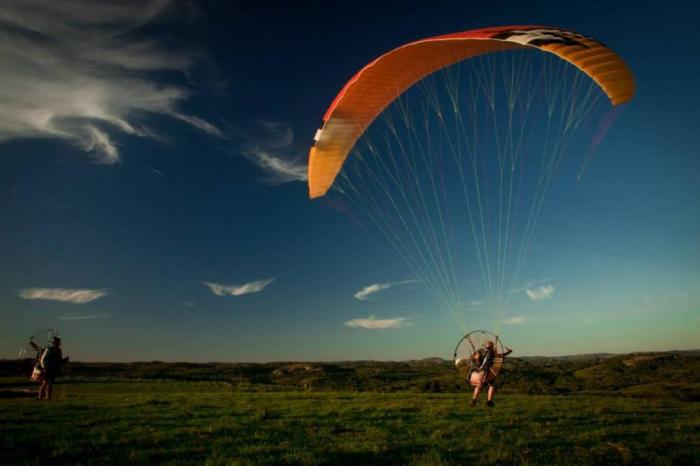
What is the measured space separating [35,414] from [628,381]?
78795mm

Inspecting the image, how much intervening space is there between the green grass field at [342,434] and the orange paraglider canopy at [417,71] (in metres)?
8.05

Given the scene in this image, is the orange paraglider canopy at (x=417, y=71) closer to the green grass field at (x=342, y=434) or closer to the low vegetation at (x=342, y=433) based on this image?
the green grass field at (x=342, y=434)

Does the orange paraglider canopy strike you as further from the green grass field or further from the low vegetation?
the low vegetation

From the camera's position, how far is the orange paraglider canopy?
33.0 ft

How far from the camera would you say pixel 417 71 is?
13461 mm

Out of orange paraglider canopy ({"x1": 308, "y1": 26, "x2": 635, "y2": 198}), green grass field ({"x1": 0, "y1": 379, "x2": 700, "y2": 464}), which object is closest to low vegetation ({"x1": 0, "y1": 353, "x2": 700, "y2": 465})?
green grass field ({"x1": 0, "y1": 379, "x2": 700, "y2": 464})

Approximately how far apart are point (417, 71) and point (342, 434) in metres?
10.6

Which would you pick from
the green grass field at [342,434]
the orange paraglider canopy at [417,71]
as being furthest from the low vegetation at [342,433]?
the orange paraglider canopy at [417,71]

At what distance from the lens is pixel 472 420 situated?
1286 cm

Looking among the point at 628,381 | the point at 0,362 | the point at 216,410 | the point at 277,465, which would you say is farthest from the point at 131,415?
the point at 628,381

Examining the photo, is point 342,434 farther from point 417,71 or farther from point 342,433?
point 417,71

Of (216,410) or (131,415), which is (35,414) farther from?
(216,410)

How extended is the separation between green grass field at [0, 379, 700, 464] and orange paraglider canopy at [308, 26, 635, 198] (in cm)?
805

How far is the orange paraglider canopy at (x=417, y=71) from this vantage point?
33.0 feet
